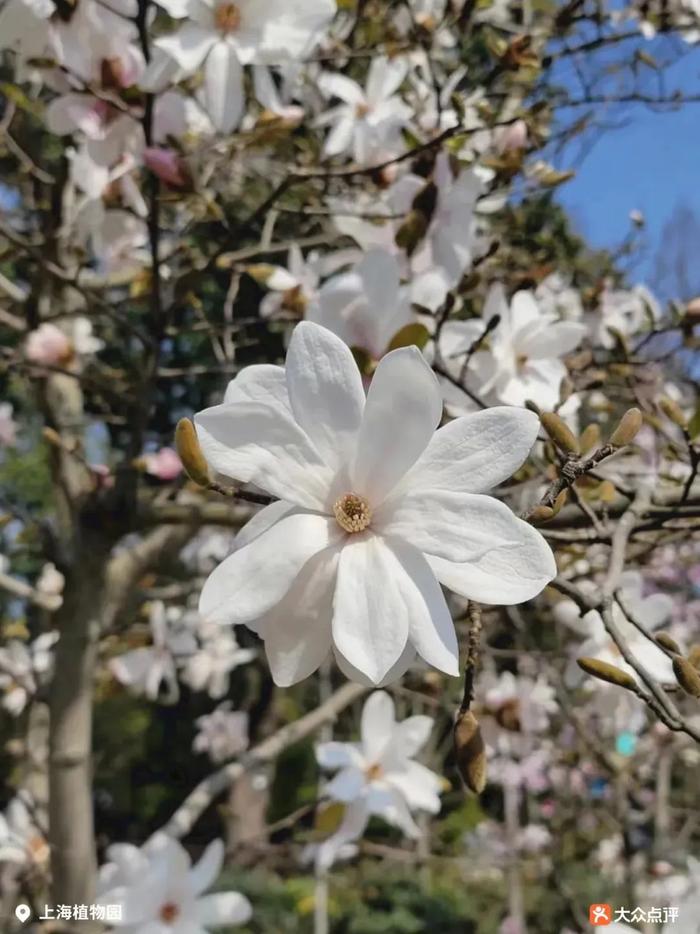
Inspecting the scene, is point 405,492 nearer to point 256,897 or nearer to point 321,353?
point 321,353

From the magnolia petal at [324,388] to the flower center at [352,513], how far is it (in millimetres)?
32

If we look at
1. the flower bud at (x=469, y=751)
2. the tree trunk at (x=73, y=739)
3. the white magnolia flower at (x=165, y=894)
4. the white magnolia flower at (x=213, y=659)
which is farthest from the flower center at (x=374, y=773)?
the white magnolia flower at (x=213, y=659)

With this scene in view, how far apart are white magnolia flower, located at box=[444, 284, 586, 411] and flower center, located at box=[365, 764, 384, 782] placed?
797 millimetres

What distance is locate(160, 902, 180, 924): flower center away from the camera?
127cm

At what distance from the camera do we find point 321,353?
1.70 feet

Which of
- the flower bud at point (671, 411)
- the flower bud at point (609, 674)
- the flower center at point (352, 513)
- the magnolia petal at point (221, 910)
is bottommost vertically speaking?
the magnolia petal at point (221, 910)

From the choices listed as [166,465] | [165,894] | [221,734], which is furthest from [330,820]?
[221,734]

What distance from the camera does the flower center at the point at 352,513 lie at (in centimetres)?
53

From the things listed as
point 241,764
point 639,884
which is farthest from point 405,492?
point 639,884

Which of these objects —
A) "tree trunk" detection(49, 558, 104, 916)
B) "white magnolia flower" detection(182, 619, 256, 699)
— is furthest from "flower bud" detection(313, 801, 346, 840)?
"white magnolia flower" detection(182, 619, 256, 699)

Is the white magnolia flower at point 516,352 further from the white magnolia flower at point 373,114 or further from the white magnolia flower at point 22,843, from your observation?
the white magnolia flower at point 22,843

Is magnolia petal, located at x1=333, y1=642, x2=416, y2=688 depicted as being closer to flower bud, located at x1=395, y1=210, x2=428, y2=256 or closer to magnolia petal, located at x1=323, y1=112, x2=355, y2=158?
flower bud, located at x1=395, y1=210, x2=428, y2=256

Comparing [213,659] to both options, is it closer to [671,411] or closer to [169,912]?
[169,912]

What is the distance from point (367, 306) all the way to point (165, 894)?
1012 millimetres
